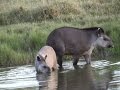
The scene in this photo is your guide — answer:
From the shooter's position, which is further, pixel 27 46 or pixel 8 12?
pixel 8 12

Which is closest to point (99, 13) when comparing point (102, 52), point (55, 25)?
point (55, 25)

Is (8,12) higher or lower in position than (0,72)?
higher

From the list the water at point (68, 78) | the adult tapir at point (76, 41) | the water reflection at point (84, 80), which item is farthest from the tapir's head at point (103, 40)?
the water reflection at point (84, 80)

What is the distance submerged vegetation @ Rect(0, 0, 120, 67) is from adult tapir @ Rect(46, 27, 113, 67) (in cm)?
90

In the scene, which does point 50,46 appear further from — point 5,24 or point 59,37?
point 5,24

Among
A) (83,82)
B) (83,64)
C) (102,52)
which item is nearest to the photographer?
(83,82)

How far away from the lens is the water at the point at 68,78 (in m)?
11.6

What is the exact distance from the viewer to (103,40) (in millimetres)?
16969

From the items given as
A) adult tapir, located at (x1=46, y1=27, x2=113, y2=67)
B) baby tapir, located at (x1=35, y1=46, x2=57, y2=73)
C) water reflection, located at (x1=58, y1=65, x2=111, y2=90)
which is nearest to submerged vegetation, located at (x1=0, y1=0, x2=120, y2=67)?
adult tapir, located at (x1=46, y1=27, x2=113, y2=67)

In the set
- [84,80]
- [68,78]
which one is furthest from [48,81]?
[84,80]

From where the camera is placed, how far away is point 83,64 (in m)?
16.4

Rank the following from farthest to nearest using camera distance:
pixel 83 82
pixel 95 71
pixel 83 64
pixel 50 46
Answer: pixel 83 64 < pixel 50 46 < pixel 95 71 < pixel 83 82

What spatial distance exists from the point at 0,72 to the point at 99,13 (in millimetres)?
10692

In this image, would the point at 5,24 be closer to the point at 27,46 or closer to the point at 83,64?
the point at 27,46
